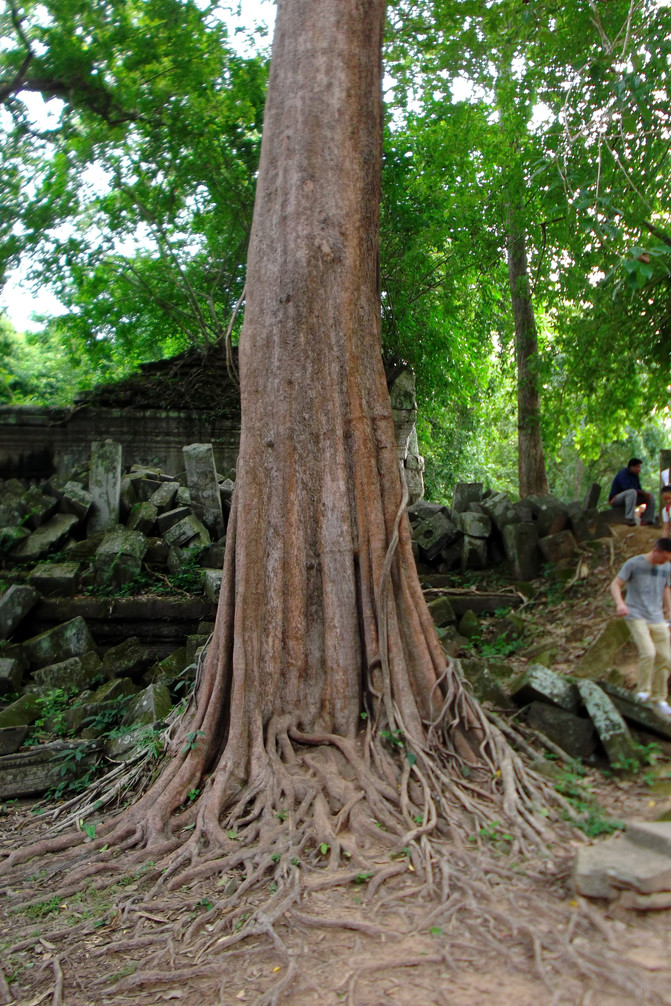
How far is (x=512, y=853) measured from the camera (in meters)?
3.14

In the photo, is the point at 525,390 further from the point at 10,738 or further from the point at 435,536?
the point at 10,738

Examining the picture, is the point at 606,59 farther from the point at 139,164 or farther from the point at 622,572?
the point at 139,164

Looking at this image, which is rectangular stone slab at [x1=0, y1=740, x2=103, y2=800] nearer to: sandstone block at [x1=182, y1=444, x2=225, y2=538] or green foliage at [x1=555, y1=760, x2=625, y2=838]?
green foliage at [x1=555, y1=760, x2=625, y2=838]

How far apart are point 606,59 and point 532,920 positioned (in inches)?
234

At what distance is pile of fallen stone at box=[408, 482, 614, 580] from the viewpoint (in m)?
6.64

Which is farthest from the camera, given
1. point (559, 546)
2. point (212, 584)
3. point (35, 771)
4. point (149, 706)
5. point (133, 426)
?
point (133, 426)

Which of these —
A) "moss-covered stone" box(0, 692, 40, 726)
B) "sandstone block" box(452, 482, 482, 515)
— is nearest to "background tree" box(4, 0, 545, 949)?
"moss-covered stone" box(0, 692, 40, 726)

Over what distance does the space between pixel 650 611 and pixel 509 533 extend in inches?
91.7

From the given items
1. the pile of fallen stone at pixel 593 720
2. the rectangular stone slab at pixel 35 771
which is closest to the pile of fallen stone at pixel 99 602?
the rectangular stone slab at pixel 35 771

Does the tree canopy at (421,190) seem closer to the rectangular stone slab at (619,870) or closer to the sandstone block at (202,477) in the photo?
the sandstone block at (202,477)

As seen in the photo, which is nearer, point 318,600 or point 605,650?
point 318,600

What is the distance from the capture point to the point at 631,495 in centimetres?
725

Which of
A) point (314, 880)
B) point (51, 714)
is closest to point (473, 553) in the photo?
point (51, 714)

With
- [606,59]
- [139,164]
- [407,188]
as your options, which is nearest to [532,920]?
[606,59]
